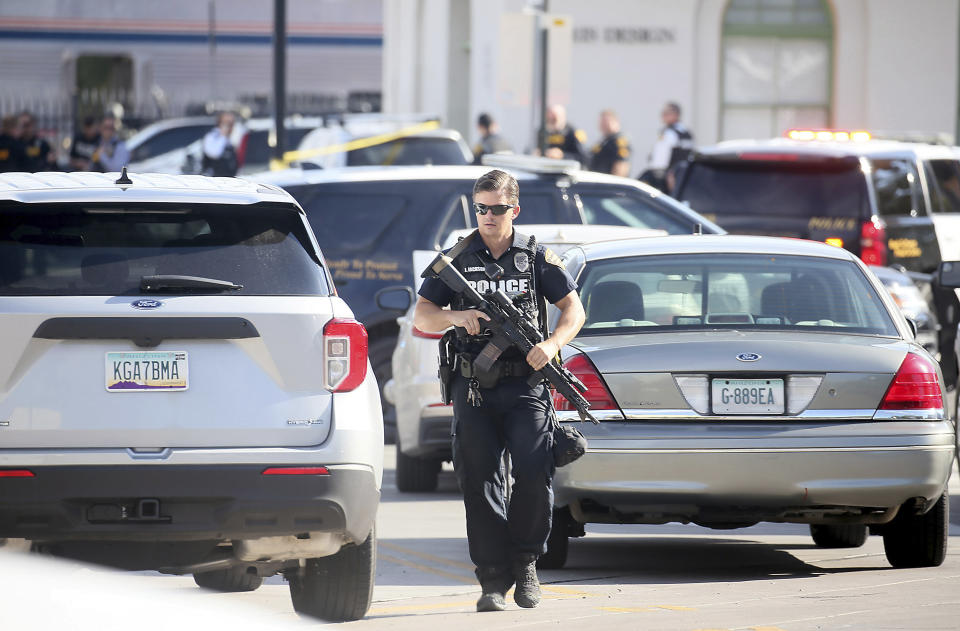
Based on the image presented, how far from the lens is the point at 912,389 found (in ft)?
24.3

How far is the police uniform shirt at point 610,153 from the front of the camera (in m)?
20.7

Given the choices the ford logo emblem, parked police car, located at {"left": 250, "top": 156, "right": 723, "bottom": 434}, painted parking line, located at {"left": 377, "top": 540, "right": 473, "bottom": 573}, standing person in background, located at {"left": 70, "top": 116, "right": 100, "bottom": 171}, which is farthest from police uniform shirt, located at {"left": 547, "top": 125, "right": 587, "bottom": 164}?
the ford logo emblem

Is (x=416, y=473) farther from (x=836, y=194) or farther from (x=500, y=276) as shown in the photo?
(x=836, y=194)

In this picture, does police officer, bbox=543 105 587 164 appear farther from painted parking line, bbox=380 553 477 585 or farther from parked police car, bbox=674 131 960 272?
painted parking line, bbox=380 553 477 585

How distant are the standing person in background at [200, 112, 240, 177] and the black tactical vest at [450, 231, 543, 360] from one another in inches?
717

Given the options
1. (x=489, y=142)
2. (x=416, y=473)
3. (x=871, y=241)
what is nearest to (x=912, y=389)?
(x=416, y=473)

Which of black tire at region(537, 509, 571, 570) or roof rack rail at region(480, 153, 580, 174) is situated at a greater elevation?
roof rack rail at region(480, 153, 580, 174)

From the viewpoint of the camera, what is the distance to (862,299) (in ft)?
26.2

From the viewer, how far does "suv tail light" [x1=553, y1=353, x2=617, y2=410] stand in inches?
290

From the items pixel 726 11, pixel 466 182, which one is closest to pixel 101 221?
pixel 466 182

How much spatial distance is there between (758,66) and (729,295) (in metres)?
20.0

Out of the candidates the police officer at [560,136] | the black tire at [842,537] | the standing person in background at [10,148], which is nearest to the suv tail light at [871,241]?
the black tire at [842,537]

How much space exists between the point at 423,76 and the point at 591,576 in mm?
28824

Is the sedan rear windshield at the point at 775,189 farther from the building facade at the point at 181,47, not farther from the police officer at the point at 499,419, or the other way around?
the building facade at the point at 181,47
